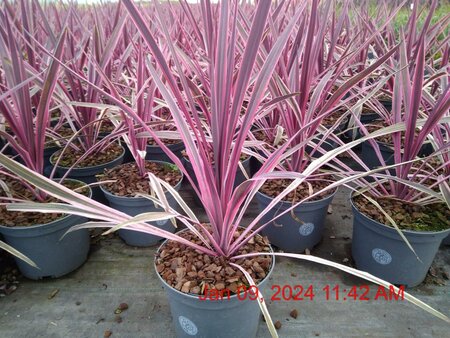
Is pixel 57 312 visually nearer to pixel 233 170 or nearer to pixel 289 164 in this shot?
pixel 233 170

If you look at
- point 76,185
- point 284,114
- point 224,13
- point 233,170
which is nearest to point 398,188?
point 284,114

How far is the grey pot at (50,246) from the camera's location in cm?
114

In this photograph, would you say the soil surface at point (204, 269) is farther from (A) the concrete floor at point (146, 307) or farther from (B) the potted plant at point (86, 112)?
(B) the potted plant at point (86, 112)

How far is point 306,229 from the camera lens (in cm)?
132

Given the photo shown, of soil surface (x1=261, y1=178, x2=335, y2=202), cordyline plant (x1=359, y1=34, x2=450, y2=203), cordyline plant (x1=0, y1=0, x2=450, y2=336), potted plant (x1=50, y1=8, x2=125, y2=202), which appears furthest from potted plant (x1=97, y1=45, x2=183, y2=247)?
cordyline plant (x1=359, y1=34, x2=450, y2=203)

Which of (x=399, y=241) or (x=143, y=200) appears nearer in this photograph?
(x=399, y=241)

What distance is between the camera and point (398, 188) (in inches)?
48.3

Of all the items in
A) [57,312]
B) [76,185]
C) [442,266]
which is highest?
[76,185]

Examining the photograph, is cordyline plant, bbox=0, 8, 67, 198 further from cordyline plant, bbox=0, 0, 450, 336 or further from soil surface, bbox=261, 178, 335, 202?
soil surface, bbox=261, 178, 335, 202

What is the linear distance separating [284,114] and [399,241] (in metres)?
0.60

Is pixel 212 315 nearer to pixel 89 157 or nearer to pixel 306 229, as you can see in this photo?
pixel 306 229

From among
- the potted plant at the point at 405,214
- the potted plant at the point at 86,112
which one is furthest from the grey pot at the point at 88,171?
the potted plant at the point at 405,214

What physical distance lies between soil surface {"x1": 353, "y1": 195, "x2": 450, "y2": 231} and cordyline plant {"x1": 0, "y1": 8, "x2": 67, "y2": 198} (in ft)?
3.79

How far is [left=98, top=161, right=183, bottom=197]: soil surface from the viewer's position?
1.38 metres
